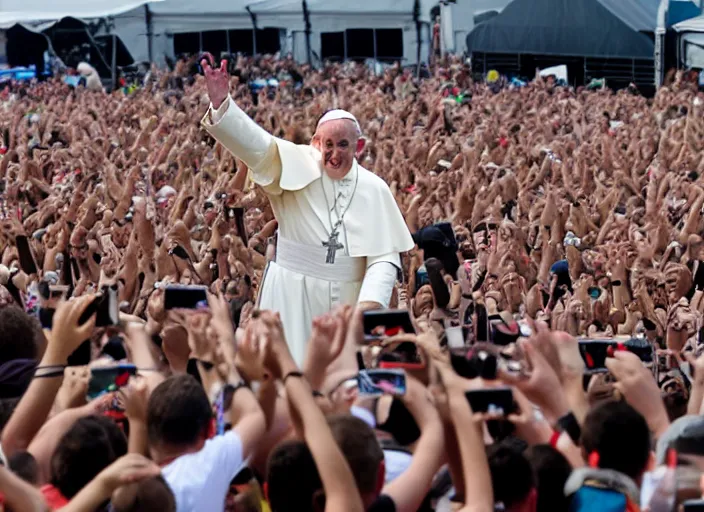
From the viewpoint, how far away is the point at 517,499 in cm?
416

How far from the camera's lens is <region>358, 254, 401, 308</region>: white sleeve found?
22.9 feet

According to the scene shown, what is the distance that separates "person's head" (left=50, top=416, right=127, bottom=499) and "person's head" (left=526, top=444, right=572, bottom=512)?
3.33ft

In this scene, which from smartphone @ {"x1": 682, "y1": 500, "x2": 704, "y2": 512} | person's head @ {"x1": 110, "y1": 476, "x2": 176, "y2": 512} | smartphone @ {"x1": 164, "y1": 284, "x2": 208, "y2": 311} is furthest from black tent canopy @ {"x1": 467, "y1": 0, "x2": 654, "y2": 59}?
person's head @ {"x1": 110, "y1": 476, "x2": 176, "y2": 512}

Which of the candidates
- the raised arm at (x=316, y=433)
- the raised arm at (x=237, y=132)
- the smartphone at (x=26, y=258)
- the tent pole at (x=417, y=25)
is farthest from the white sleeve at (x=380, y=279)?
the tent pole at (x=417, y=25)

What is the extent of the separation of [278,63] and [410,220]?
31.6 m

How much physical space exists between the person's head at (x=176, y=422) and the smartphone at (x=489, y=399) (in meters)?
0.65

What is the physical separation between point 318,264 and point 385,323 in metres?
2.29

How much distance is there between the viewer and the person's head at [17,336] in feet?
16.9

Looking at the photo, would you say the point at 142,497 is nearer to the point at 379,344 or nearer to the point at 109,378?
the point at 109,378

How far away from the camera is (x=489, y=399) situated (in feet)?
13.8

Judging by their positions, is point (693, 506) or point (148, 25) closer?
point (693, 506)

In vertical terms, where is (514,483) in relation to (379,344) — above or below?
below

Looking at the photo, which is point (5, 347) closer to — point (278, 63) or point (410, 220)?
point (410, 220)

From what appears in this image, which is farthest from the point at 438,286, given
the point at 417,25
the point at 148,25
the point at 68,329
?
the point at 148,25
